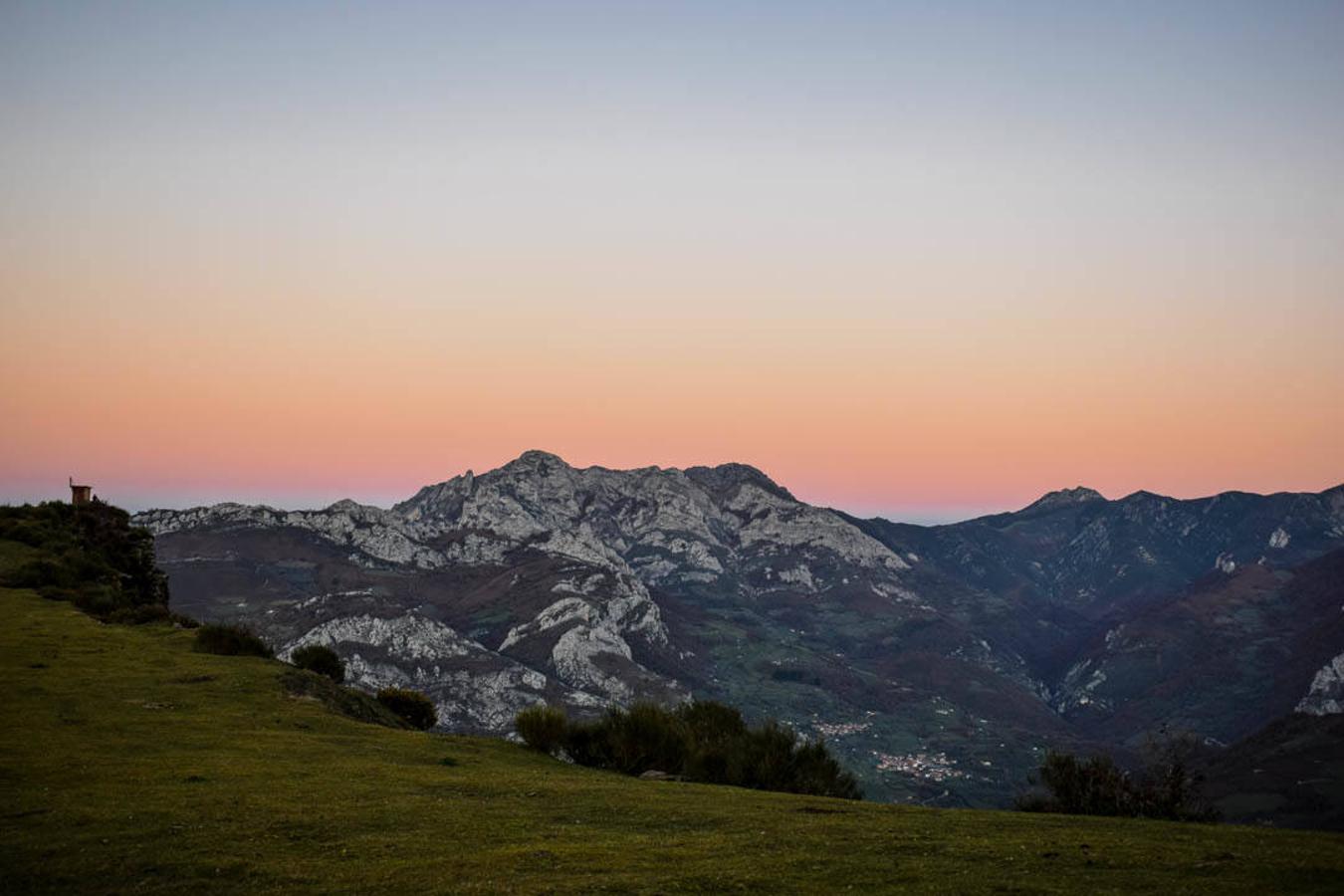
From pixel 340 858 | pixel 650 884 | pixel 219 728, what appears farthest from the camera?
pixel 219 728

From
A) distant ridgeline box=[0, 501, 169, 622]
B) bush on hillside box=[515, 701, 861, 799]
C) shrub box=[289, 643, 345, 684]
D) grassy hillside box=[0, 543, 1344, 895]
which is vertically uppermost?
distant ridgeline box=[0, 501, 169, 622]

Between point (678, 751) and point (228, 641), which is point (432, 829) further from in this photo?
point (228, 641)

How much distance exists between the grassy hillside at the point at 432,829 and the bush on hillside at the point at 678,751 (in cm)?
445

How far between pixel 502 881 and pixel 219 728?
17658mm

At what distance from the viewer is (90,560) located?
59188 mm

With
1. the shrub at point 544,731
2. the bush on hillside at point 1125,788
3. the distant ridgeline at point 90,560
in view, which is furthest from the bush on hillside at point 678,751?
the distant ridgeline at point 90,560

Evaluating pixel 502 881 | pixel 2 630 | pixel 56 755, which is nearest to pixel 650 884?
pixel 502 881

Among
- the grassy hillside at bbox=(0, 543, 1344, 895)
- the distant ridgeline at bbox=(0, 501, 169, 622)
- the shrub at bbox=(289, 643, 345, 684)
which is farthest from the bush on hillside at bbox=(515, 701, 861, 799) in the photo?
the distant ridgeline at bbox=(0, 501, 169, 622)

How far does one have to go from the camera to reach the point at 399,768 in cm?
2872

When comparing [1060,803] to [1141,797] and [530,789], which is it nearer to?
[1141,797]

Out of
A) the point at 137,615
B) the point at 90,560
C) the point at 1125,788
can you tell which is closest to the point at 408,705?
the point at 137,615

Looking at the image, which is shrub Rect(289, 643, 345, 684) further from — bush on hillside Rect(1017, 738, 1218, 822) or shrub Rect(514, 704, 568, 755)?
bush on hillside Rect(1017, 738, 1218, 822)

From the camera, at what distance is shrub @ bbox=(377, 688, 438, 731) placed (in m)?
46.6

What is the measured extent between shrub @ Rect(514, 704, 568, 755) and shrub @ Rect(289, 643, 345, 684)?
41.1ft
